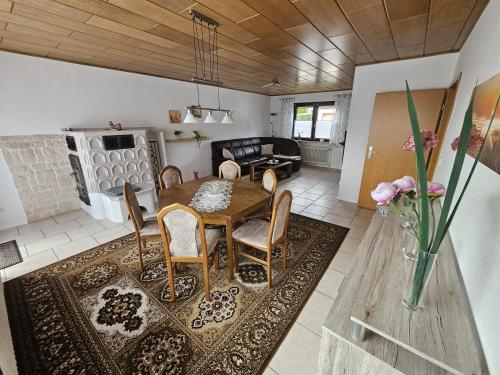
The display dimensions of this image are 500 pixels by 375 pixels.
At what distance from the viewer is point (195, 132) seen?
17.3 ft

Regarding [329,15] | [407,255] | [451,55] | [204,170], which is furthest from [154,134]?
[451,55]

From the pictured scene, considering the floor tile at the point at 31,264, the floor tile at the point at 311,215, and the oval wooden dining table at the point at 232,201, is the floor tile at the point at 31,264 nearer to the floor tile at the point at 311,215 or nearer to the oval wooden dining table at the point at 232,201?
the oval wooden dining table at the point at 232,201

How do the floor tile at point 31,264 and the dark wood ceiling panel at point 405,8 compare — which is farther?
the floor tile at point 31,264

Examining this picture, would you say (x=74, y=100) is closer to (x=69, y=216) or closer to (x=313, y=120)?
(x=69, y=216)

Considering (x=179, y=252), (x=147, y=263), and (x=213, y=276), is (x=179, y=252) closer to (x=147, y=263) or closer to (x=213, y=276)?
(x=213, y=276)

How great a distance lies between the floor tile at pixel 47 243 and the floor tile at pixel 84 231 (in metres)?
0.06

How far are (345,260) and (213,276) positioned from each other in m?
1.48

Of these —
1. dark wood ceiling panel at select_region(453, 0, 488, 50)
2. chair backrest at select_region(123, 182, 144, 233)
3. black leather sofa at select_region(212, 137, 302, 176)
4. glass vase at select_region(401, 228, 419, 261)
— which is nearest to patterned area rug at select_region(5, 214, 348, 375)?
chair backrest at select_region(123, 182, 144, 233)

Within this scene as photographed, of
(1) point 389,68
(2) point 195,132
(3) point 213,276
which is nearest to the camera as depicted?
(3) point 213,276

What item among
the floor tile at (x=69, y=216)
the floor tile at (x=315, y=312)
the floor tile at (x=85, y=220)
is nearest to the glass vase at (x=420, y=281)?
the floor tile at (x=315, y=312)

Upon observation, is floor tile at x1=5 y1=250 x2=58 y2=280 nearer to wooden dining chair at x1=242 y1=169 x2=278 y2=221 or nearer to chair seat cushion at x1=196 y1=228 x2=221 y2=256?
chair seat cushion at x1=196 y1=228 x2=221 y2=256

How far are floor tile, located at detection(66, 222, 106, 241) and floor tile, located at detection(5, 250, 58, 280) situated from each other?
347 millimetres

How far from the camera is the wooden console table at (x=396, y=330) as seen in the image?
720 mm

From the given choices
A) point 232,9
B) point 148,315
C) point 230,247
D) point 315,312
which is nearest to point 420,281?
point 315,312
